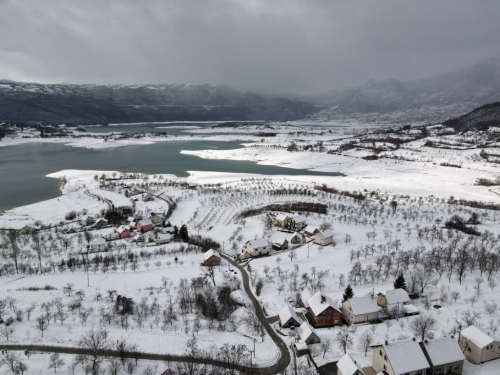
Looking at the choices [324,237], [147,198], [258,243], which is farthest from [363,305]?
[147,198]

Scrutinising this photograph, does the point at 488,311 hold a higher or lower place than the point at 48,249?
higher

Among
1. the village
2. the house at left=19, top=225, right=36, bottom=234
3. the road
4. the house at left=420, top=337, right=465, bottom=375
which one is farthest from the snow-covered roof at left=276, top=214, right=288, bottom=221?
the house at left=19, top=225, right=36, bottom=234

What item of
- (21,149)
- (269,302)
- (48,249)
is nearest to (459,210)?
(269,302)

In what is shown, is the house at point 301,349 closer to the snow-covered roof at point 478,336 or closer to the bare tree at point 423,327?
the bare tree at point 423,327

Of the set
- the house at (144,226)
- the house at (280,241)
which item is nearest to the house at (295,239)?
the house at (280,241)

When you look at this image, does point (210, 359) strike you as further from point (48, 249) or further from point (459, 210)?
point (459, 210)

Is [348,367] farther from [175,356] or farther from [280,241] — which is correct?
[280,241]
